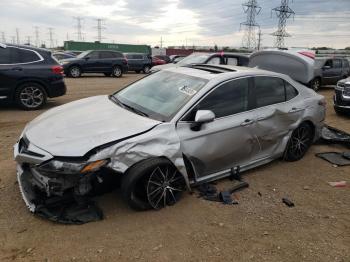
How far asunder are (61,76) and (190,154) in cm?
665

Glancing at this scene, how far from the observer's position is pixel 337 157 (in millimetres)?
6332

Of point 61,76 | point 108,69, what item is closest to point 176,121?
point 61,76

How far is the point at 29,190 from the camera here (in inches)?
156

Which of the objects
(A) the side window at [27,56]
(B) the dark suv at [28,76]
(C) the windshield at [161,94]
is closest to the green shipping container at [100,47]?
(B) the dark suv at [28,76]

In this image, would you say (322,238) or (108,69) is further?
(108,69)

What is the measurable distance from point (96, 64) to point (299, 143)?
17645 mm

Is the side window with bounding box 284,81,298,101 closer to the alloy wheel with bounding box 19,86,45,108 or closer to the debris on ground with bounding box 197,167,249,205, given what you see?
the debris on ground with bounding box 197,167,249,205

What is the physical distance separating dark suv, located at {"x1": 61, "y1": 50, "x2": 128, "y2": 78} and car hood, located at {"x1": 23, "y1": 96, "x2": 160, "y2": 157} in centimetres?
1695

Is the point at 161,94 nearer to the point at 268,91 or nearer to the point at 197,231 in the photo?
the point at 268,91

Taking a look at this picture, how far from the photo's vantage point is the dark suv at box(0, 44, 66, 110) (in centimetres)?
895

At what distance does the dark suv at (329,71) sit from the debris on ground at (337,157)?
1080 centimetres

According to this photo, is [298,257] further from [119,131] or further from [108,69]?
[108,69]

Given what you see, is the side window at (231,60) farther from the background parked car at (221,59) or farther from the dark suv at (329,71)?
the dark suv at (329,71)

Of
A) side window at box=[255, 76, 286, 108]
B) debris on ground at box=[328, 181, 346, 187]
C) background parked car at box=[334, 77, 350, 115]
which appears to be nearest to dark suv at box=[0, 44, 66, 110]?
side window at box=[255, 76, 286, 108]
